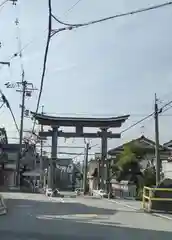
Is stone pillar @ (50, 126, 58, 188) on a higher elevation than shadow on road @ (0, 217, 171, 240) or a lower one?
higher

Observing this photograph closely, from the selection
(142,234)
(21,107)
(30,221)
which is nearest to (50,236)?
(142,234)

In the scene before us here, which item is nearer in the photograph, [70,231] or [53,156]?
[70,231]

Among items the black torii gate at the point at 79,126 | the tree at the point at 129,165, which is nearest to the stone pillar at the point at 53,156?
the black torii gate at the point at 79,126

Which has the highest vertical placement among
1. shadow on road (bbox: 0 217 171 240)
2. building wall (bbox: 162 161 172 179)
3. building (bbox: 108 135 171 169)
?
building (bbox: 108 135 171 169)

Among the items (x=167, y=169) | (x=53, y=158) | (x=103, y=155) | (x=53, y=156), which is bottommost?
(x=167, y=169)

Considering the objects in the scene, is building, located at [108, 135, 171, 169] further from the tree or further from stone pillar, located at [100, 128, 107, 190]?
stone pillar, located at [100, 128, 107, 190]

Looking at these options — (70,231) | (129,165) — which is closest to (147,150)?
(129,165)

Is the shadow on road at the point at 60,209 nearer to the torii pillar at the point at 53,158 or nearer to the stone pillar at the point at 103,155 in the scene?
the torii pillar at the point at 53,158

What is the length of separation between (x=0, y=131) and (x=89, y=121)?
17.4 m

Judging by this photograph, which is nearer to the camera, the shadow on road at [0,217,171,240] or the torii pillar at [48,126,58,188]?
the shadow on road at [0,217,171,240]

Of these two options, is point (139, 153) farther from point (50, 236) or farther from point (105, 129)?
point (50, 236)

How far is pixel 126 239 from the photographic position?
39.1 feet

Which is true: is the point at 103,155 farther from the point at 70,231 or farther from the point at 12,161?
the point at 70,231

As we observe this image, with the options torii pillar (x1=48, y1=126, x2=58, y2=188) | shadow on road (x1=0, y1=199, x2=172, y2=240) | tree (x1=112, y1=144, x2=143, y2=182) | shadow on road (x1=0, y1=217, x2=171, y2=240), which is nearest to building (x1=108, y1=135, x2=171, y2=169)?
tree (x1=112, y1=144, x2=143, y2=182)
